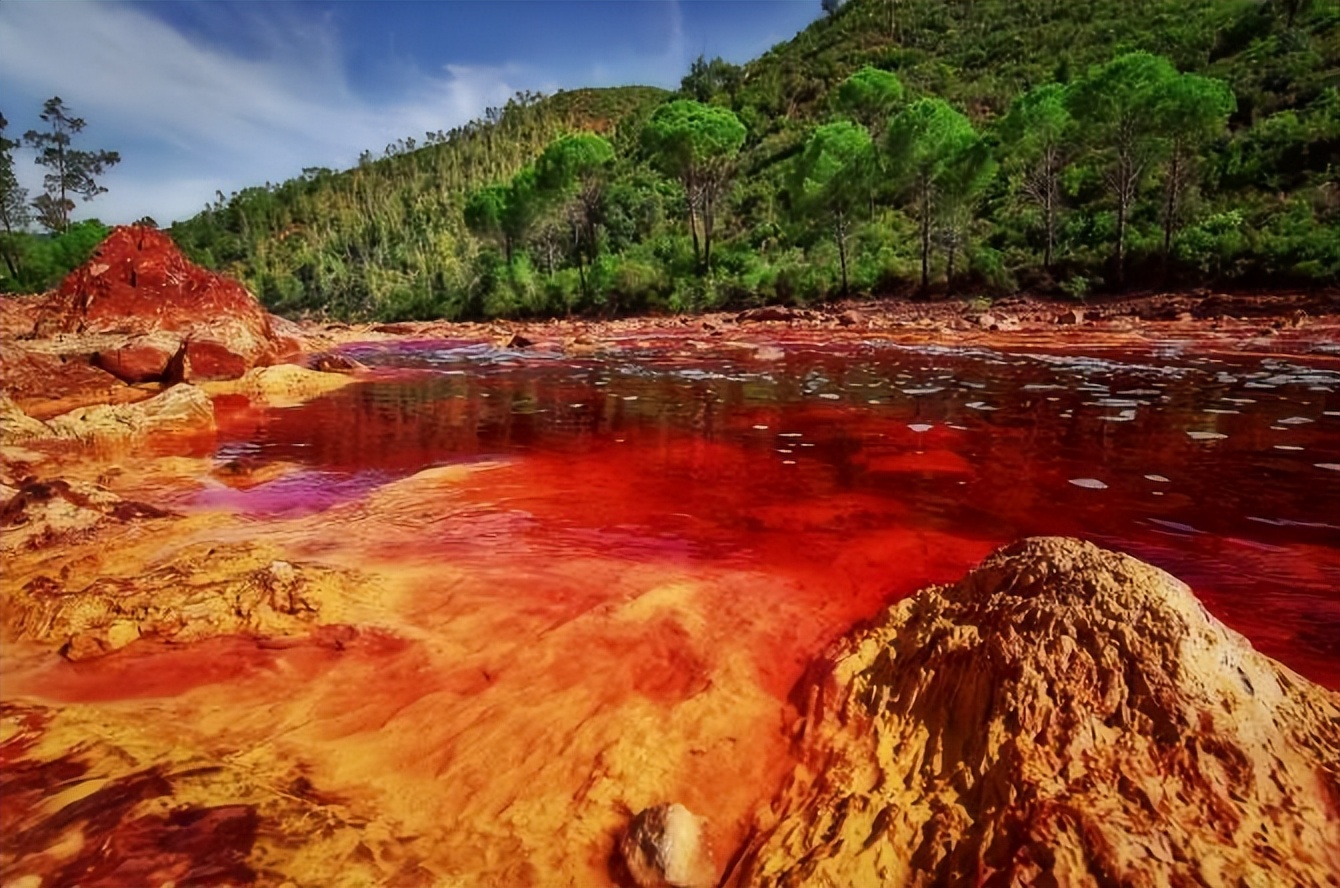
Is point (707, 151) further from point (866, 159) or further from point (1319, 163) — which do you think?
point (1319, 163)

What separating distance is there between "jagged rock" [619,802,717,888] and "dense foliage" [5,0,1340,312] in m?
25.5

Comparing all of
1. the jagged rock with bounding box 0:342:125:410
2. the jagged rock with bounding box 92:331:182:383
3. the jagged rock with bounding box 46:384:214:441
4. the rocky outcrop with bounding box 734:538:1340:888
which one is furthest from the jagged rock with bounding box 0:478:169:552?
the jagged rock with bounding box 92:331:182:383

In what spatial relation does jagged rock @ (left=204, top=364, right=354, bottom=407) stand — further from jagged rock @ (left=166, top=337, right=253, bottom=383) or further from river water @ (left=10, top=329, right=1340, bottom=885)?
river water @ (left=10, top=329, right=1340, bottom=885)

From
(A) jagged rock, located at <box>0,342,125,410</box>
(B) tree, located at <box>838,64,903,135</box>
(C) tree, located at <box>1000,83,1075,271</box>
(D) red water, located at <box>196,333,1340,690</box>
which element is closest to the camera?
(D) red water, located at <box>196,333,1340,690</box>

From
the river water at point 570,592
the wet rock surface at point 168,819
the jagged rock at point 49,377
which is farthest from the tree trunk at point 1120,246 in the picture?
the wet rock surface at point 168,819

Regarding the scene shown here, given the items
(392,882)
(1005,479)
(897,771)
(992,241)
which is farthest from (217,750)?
(992,241)

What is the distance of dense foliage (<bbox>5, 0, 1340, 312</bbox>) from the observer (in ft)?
78.0

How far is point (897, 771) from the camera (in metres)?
2.12

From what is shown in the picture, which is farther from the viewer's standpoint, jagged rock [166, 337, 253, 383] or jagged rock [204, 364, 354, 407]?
jagged rock [166, 337, 253, 383]

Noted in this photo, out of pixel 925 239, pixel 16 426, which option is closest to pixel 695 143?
pixel 925 239

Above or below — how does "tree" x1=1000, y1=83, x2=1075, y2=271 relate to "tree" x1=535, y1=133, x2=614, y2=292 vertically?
below

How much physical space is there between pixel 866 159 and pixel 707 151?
325 inches

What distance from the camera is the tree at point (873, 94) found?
39469 mm

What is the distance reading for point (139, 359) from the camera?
11703 millimetres
